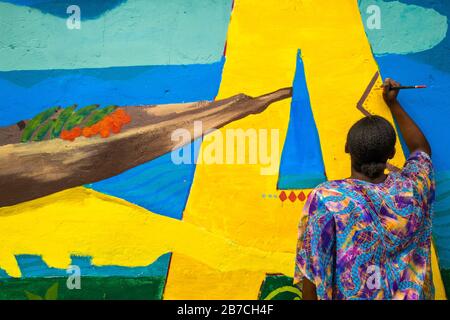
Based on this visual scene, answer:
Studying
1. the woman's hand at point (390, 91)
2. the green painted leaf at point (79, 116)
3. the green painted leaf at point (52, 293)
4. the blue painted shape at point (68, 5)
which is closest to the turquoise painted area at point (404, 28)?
the woman's hand at point (390, 91)

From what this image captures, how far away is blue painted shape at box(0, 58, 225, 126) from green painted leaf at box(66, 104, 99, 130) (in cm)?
3

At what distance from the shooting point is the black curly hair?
67.1 inches

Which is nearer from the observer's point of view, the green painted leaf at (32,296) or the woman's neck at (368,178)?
the woman's neck at (368,178)

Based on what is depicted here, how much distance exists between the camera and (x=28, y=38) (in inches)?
98.5

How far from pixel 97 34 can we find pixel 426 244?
189 centimetres

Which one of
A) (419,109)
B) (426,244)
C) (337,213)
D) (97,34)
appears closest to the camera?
(337,213)

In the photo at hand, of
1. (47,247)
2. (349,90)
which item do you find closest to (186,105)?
(349,90)

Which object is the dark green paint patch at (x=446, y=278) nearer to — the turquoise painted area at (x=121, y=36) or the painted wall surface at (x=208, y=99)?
the painted wall surface at (x=208, y=99)

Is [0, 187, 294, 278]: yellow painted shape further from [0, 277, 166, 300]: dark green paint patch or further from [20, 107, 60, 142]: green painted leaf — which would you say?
[20, 107, 60, 142]: green painted leaf

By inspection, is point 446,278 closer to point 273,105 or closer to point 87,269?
point 273,105

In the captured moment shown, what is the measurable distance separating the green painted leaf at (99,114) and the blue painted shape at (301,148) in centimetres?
93

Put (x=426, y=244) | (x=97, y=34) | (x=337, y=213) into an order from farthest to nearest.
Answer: (x=97, y=34), (x=426, y=244), (x=337, y=213)

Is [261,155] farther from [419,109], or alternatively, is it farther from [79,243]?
[79,243]

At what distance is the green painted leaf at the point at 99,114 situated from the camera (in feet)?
8.00
